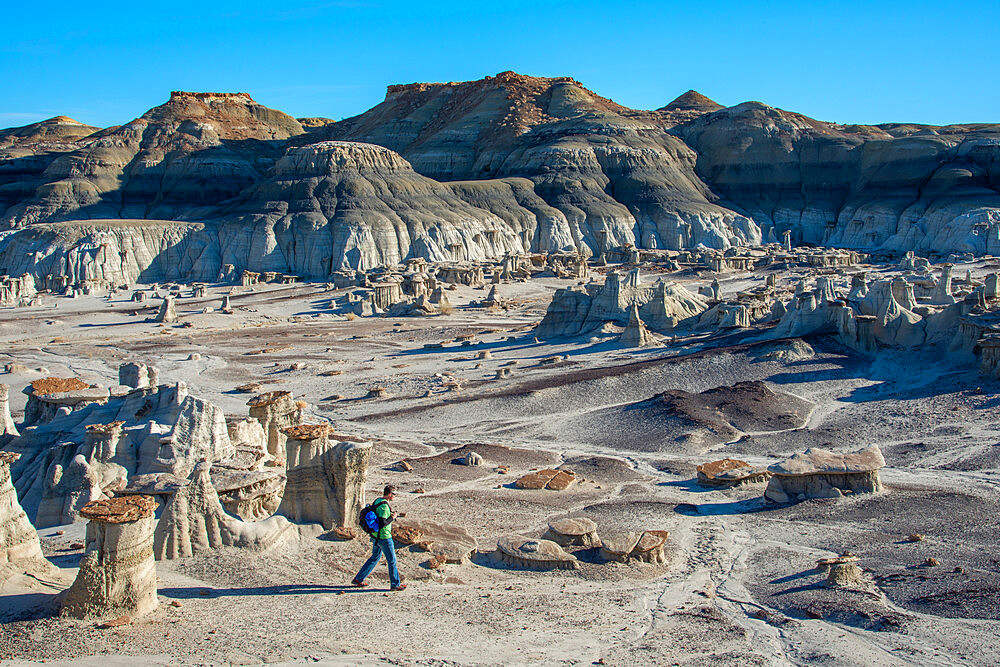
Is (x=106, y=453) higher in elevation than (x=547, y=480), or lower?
higher

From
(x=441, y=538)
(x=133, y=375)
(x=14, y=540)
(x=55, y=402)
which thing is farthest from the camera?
(x=133, y=375)

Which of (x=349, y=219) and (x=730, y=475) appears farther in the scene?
(x=349, y=219)

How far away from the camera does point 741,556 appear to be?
57.6 ft

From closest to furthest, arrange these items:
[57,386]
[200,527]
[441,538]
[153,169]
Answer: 1. [200,527]
2. [441,538]
3. [57,386]
4. [153,169]

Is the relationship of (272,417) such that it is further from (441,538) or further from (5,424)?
(441,538)

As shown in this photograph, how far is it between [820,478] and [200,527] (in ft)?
49.4

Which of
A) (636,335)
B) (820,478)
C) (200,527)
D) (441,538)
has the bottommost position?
(441,538)

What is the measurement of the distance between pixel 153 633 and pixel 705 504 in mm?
14282

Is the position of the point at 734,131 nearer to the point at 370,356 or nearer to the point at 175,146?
the point at 175,146

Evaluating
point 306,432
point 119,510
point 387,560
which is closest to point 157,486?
point 306,432

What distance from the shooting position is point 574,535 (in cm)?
1703

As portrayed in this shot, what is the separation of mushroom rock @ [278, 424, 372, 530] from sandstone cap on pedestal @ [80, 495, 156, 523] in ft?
13.1

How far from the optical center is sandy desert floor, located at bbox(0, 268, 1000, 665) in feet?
40.0

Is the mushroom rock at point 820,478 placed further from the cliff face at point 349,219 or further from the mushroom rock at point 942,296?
the cliff face at point 349,219
